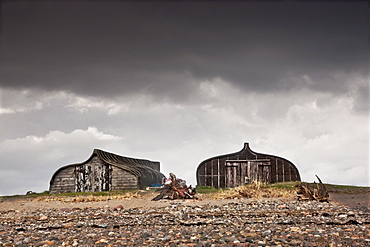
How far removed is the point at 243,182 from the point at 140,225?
82.2 ft

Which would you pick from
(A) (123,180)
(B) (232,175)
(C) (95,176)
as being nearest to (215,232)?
(A) (123,180)

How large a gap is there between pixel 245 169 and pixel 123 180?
11043 millimetres

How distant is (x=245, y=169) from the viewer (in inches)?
1307

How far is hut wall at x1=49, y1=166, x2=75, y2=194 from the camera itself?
32.9m

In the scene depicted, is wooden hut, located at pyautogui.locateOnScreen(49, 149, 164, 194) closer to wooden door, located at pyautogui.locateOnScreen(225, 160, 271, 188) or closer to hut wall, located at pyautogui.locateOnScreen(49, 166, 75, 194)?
hut wall, located at pyautogui.locateOnScreen(49, 166, 75, 194)

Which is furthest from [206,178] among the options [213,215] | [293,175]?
[213,215]

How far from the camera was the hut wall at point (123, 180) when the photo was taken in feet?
105

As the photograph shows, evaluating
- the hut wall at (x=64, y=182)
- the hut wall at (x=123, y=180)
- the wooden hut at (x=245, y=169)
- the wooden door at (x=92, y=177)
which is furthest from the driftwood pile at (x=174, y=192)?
the hut wall at (x=64, y=182)

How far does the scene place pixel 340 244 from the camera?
628 cm

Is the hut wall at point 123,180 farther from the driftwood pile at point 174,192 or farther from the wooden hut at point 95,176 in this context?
the driftwood pile at point 174,192

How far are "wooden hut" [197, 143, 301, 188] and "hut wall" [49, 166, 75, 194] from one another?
11901mm

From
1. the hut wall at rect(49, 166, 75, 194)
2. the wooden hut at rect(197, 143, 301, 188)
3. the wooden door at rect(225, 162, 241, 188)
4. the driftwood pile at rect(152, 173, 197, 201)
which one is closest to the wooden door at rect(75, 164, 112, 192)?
the hut wall at rect(49, 166, 75, 194)

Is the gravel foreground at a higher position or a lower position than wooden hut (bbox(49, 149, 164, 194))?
lower

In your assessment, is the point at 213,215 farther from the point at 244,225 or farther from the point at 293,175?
the point at 293,175
